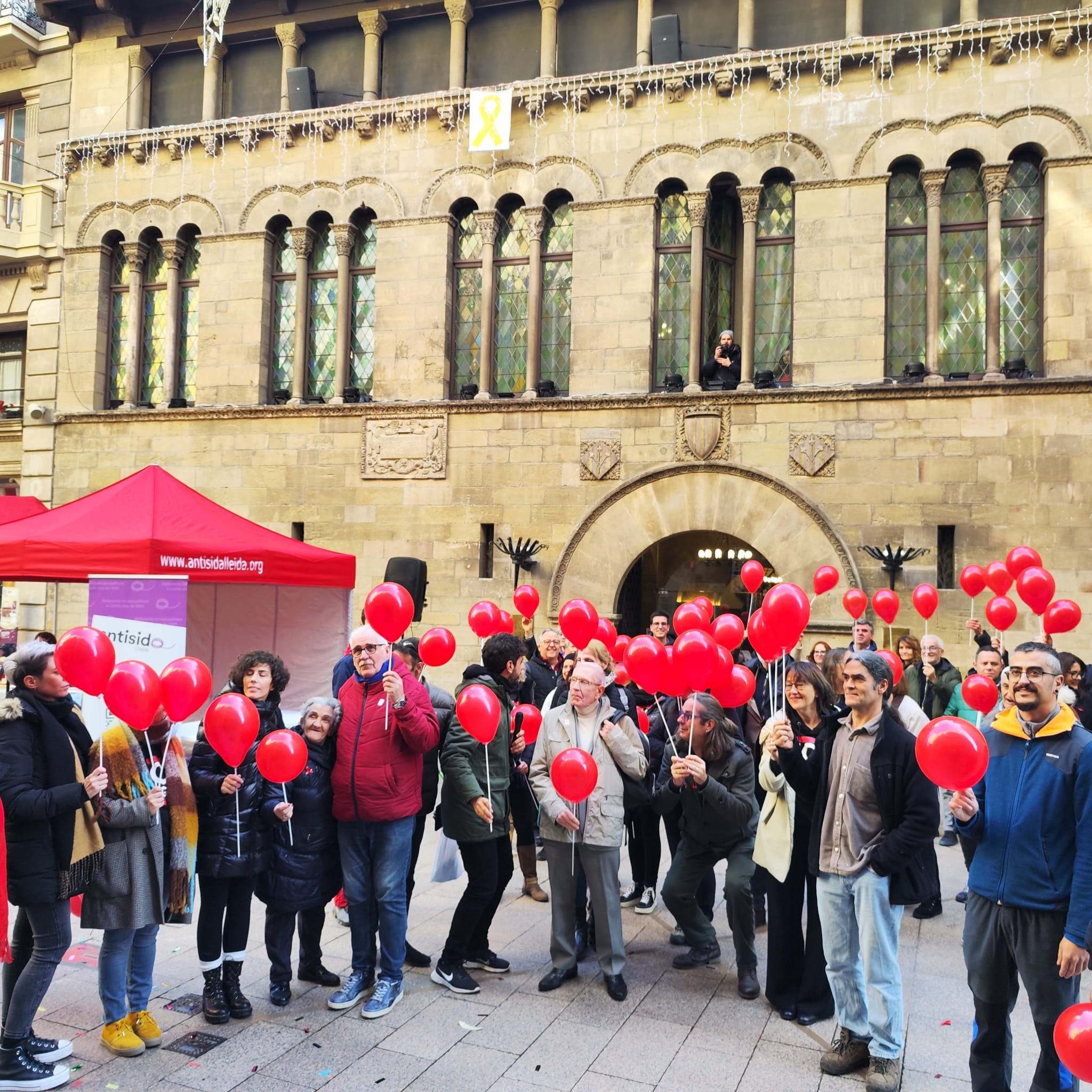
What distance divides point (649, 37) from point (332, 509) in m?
8.90

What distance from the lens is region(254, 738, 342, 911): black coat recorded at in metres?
5.44

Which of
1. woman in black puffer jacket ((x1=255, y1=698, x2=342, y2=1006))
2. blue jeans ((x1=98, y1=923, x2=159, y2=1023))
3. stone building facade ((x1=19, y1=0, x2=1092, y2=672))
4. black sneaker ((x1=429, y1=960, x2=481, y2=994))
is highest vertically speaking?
stone building facade ((x1=19, y1=0, x2=1092, y2=672))

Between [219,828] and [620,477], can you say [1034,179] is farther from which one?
[219,828]

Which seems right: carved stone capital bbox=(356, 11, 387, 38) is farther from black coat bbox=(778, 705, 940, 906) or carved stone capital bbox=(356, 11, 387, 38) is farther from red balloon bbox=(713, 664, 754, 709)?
black coat bbox=(778, 705, 940, 906)

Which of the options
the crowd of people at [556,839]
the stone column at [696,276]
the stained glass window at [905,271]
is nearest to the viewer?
the crowd of people at [556,839]

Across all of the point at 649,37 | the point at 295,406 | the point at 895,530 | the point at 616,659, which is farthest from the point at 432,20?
the point at 616,659

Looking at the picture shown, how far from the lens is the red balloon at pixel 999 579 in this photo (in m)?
9.88

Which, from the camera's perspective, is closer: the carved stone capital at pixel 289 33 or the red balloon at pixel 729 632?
the red balloon at pixel 729 632

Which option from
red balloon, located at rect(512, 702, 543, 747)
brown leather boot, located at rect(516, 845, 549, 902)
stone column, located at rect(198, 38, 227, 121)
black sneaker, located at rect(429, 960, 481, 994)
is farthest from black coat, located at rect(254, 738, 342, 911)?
stone column, located at rect(198, 38, 227, 121)

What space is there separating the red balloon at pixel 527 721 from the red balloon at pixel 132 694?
2518mm

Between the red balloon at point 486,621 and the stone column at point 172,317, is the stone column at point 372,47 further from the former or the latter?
the red balloon at point 486,621

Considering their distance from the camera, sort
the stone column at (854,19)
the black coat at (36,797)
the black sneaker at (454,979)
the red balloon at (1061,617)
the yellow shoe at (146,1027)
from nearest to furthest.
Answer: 1. the black coat at (36,797)
2. the yellow shoe at (146,1027)
3. the black sneaker at (454,979)
4. the red balloon at (1061,617)
5. the stone column at (854,19)

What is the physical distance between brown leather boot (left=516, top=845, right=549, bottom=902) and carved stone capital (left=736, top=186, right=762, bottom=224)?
1022cm

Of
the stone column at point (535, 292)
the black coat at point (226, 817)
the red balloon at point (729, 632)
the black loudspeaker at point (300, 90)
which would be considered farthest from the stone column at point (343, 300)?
the black coat at point (226, 817)
